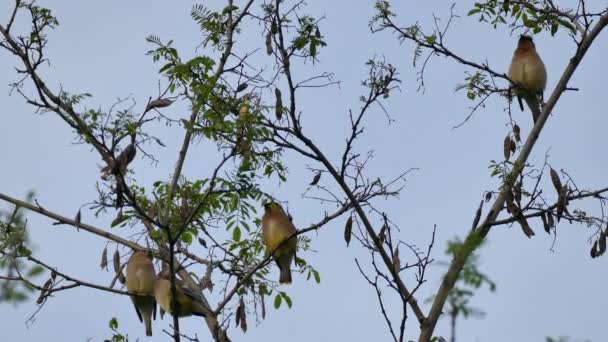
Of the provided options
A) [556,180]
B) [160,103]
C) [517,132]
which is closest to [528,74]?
[517,132]

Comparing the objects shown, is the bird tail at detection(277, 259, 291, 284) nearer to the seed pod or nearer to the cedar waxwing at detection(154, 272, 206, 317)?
the cedar waxwing at detection(154, 272, 206, 317)

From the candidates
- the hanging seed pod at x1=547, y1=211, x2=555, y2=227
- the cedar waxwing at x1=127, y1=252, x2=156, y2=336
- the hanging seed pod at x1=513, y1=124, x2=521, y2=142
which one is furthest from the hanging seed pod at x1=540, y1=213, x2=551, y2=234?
the cedar waxwing at x1=127, y1=252, x2=156, y2=336

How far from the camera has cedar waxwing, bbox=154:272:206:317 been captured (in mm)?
6395

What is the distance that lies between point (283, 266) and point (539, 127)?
1760 mm

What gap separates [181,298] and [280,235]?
2.27 feet

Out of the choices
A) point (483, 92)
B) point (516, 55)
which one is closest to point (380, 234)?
point (483, 92)

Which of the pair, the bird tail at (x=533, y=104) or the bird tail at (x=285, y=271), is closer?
the bird tail at (x=285, y=271)

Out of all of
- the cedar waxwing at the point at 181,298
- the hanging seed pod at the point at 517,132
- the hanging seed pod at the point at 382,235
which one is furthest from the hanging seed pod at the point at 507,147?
the cedar waxwing at the point at 181,298

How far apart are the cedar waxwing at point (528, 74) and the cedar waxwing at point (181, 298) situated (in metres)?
2.37

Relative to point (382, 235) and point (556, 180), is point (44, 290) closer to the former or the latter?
point (382, 235)

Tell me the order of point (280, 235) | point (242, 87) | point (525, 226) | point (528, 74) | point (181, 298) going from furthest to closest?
point (528, 74)
point (280, 235)
point (181, 298)
point (242, 87)
point (525, 226)

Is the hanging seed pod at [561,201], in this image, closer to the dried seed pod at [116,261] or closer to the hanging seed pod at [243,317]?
the hanging seed pod at [243,317]

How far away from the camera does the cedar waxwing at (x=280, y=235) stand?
6.51 meters

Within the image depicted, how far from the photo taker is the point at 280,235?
6.50 m
